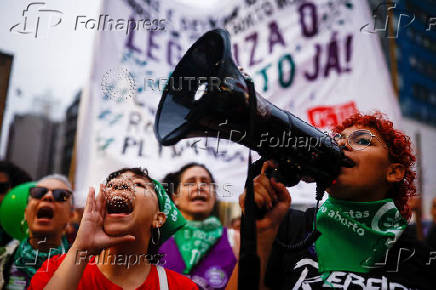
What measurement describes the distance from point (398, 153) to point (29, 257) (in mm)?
2122

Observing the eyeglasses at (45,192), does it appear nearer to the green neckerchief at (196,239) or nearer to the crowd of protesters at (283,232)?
the crowd of protesters at (283,232)

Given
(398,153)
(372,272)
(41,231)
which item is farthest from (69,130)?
(372,272)

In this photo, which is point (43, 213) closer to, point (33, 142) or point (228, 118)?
point (228, 118)

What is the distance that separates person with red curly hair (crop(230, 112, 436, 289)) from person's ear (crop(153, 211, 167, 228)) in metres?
0.54

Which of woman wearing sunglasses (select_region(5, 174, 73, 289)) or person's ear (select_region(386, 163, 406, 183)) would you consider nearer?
person's ear (select_region(386, 163, 406, 183))

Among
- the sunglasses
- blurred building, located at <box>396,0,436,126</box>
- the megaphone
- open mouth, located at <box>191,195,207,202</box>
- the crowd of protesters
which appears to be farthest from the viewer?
blurred building, located at <box>396,0,436,126</box>

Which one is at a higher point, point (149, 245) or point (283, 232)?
point (283, 232)

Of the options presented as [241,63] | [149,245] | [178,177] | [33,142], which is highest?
[241,63]

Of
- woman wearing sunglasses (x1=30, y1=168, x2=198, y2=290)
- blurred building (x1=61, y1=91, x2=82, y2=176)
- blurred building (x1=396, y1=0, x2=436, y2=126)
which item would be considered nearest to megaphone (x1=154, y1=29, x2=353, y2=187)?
woman wearing sunglasses (x1=30, y1=168, x2=198, y2=290)

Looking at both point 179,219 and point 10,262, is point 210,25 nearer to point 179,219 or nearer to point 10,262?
point 179,219

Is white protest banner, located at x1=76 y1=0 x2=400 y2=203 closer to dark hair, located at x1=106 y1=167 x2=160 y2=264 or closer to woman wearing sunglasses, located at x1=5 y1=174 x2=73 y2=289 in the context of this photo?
woman wearing sunglasses, located at x1=5 y1=174 x2=73 y2=289

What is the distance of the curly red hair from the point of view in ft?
5.03

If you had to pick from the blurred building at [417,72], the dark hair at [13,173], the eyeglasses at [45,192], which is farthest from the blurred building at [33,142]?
the blurred building at [417,72]

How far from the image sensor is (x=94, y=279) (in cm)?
147
